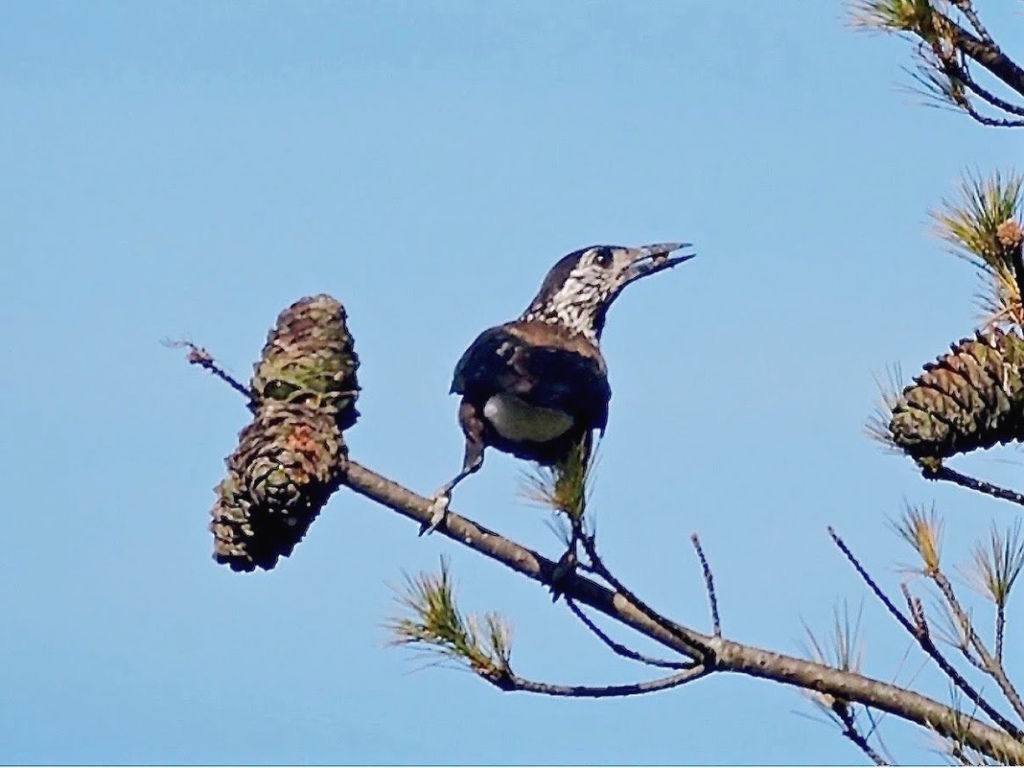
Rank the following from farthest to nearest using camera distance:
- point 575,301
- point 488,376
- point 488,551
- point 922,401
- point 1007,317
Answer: point 575,301 < point 488,376 < point 488,551 < point 922,401 < point 1007,317

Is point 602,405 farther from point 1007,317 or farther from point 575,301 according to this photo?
point 1007,317

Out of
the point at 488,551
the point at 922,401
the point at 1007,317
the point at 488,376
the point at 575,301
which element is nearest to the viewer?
the point at 1007,317

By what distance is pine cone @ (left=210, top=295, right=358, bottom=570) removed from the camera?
3.27 meters

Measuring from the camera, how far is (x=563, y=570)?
3.24 metres

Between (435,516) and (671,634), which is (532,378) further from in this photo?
(671,634)

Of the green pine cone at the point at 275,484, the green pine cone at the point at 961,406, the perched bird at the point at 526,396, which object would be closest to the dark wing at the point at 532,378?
the perched bird at the point at 526,396

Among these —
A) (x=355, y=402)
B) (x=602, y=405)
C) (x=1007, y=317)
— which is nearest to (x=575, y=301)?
(x=602, y=405)

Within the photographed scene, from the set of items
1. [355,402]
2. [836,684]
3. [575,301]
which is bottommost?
[836,684]

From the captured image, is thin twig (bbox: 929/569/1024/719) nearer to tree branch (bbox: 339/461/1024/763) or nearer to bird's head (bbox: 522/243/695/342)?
tree branch (bbox: 339/461/1024/763)

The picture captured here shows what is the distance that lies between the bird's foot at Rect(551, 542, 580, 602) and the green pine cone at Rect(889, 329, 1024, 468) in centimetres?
58

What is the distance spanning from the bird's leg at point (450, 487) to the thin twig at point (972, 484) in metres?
0.85

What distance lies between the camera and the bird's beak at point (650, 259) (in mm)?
5938

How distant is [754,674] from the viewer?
326 cm

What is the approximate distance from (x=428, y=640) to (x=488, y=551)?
245mm
